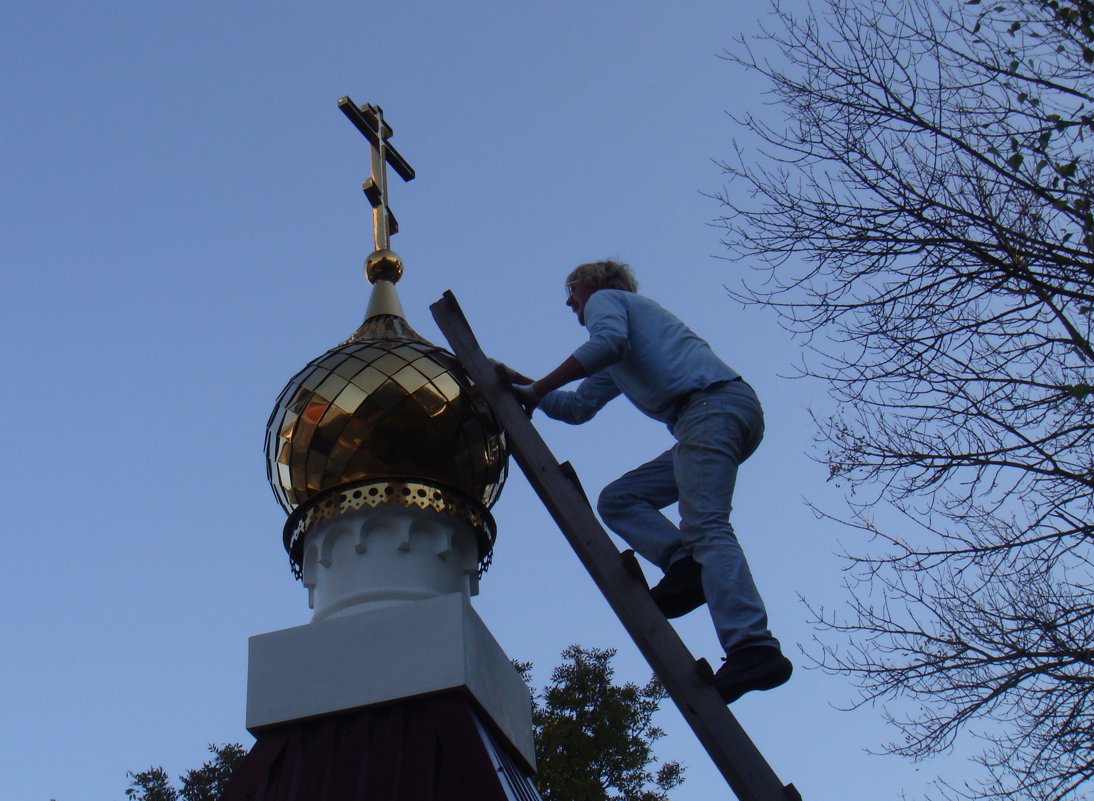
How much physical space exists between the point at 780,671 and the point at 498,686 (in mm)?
1613

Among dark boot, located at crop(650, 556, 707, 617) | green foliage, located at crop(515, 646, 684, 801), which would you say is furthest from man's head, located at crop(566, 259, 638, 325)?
green foliage, located at crop(515, 646, 684, 801)

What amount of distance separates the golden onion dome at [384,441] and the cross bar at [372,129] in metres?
1.87

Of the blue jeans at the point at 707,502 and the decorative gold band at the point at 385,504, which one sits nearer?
the blue jeans at the point at 707,502

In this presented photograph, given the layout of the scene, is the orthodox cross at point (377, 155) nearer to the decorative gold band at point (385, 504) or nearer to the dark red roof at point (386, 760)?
the decorative gold band at point (385, 504)

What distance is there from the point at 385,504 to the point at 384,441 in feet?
0.87

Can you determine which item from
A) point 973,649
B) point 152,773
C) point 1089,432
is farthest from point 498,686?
point 152,773

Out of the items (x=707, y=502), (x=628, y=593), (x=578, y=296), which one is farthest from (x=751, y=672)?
(x=578, y=296)

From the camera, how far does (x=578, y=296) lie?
5.34 m

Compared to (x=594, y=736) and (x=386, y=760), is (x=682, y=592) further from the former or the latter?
(x=594, y=736)

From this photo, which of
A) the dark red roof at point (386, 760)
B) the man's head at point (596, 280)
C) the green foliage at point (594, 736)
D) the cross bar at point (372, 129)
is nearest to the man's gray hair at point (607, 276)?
Result: the man's head at point (596, 280)

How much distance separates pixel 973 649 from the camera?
18.9 feet

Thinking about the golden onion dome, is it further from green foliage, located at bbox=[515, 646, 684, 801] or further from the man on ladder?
green foliage, located at bbox=[515, 646, 684, 801]

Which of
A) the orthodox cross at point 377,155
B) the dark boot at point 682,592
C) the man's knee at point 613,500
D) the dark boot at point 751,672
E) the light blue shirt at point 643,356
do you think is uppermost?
the orthodox cross at point 377,155

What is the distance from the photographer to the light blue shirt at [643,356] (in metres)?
4.77
